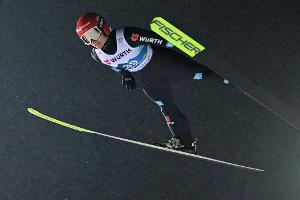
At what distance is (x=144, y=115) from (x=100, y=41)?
1580mm

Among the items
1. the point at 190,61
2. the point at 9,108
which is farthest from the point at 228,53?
the point at 9,108

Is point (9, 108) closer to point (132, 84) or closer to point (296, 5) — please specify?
point (132, 84)

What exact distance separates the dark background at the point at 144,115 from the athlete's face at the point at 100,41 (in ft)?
4.61

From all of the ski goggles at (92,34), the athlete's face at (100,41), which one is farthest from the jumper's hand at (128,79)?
the ski goggles at (92,34)

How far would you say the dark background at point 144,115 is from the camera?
5324 millimetres

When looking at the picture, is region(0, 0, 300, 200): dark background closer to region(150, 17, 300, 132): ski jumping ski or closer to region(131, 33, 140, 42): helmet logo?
region(150, 17, 300, 132): ski jumping ski

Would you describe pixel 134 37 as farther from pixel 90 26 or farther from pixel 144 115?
pixel 144 115

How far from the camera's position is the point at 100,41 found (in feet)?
13.4

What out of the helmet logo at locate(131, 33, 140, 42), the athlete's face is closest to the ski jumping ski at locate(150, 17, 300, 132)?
the helmet logo at locate(131, 33, 140, 42)

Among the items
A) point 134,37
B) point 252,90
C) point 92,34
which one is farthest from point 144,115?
point 92,34

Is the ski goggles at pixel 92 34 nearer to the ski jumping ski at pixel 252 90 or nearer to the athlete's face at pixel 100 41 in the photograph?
the athlete's face at pixel 100 41

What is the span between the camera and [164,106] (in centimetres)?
453

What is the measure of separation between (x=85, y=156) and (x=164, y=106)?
137 cm

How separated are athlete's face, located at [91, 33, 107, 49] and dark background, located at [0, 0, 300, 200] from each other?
141cm
